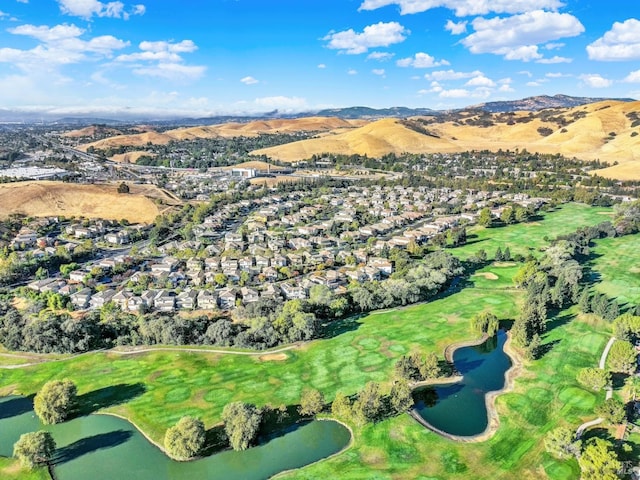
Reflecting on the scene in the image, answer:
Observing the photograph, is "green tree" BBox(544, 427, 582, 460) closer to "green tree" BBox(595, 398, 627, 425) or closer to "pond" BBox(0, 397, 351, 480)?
"green tree" BBox(595, 398, 627, 425)

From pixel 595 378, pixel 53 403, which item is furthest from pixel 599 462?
pixel 53 403

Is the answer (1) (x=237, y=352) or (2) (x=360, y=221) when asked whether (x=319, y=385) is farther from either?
(2) (x=360, y=221)

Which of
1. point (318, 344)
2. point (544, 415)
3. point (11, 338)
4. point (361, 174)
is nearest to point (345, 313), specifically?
point (318, 344)

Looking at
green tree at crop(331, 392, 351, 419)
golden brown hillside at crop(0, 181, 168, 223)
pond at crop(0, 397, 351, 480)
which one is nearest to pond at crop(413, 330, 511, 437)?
green tree at crop(331, 392, 351, 419)

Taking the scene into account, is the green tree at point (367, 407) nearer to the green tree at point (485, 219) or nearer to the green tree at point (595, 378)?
the green tree at point (595, 378)

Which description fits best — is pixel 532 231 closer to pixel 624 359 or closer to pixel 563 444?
pixel 624 359

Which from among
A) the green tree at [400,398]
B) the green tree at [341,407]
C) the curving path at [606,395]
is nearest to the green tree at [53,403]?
the green tree at [341,407]
